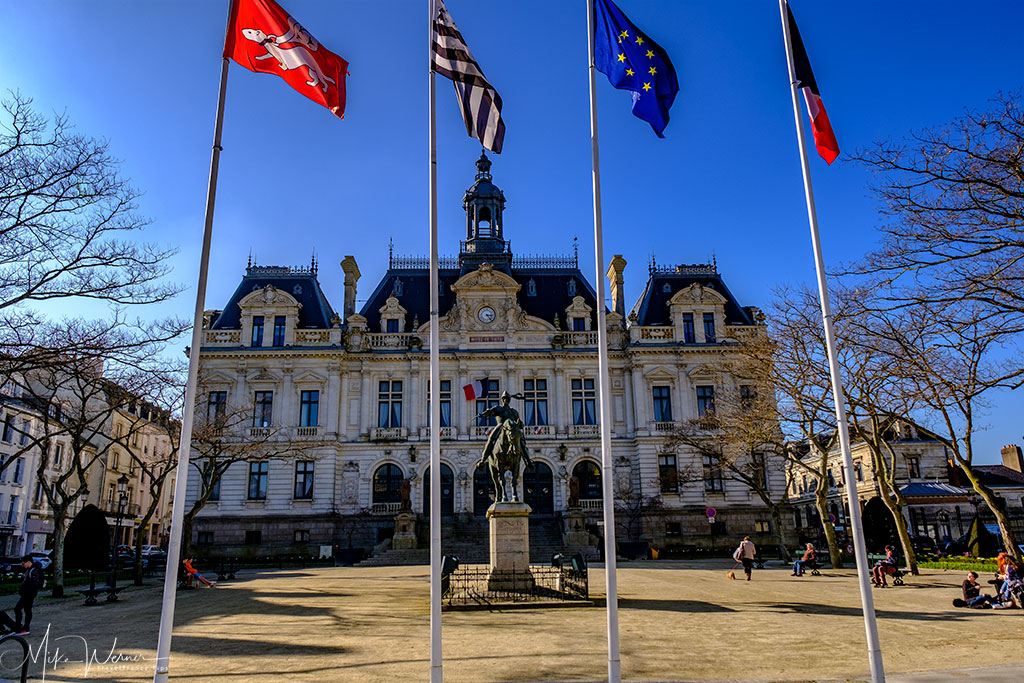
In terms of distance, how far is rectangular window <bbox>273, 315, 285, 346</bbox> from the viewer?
1887 inches

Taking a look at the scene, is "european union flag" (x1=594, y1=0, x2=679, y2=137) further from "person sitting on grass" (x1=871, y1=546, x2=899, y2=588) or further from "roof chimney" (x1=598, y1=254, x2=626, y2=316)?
"roof chimney" (x1=598, y1=254, x2=626, y2=316)

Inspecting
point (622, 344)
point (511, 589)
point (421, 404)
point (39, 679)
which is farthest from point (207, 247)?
point (622, 344)

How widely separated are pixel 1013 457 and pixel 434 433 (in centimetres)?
7707

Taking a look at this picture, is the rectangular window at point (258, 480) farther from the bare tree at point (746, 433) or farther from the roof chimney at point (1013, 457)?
the roof chimney at point (1013, 457)

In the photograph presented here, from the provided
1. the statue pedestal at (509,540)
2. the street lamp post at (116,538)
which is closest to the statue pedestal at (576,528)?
the statue pedestal at (509,540)

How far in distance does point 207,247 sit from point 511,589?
39.2 feet

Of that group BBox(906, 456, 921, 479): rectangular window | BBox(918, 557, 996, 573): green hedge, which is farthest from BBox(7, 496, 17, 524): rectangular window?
BBox(906, 456, 921, 479): rectangular window

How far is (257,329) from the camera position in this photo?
48.2 metres

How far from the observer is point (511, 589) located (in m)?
18.3

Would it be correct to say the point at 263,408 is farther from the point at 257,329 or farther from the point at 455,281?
the point at 455,281

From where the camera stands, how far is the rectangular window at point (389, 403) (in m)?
47.3

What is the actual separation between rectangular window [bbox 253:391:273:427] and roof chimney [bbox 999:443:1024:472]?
221 feet

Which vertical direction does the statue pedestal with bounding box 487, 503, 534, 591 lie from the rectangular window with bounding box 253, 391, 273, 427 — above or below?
below

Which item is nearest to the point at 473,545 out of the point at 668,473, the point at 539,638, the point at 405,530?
the point at 405,530
